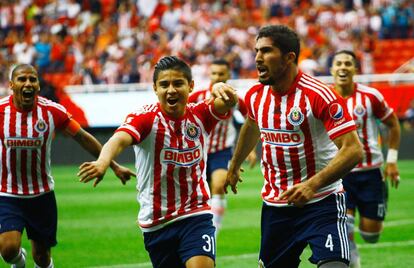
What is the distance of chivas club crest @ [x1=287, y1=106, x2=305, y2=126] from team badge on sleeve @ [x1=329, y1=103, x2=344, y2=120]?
241 mm

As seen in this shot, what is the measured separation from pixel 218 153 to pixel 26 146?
416cm

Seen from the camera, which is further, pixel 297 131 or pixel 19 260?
pixel 19 260

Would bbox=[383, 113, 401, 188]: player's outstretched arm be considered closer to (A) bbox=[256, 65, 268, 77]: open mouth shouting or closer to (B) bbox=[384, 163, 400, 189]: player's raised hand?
(B) bbox=[384, 163, 400, 189]: player's raised hand

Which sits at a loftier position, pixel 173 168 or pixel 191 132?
pixel 191 132

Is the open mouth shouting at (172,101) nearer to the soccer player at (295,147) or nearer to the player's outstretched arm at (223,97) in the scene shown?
the player's outstretched arm at (223,97)

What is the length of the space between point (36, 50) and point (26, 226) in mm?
20240

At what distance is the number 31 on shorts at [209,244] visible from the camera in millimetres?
6771

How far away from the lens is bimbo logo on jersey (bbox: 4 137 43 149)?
8.49 m

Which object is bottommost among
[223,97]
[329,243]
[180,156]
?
[329,243]

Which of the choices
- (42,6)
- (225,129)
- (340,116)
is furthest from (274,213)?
(42,6)

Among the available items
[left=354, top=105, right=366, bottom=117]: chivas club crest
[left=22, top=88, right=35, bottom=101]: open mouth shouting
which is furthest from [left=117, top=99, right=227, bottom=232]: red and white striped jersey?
[left=354, top=105, right=366, bottom=117]: chivas club crest

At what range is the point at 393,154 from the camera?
9.93m

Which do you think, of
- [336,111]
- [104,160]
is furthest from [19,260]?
[336,111]

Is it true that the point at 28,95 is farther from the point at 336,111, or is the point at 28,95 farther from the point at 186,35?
the point at 186,35
